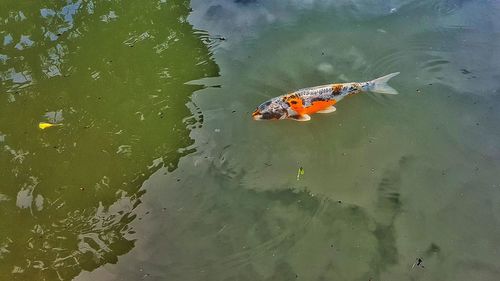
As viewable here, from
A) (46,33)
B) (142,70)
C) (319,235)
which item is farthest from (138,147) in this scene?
(46,33)

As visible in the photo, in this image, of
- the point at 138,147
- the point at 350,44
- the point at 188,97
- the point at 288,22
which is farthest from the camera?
the point at 288,22

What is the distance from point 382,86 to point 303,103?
972mm

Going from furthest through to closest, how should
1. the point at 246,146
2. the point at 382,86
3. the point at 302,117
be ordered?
the point at 382,86 < the point at 302,117 < the point at 246,146

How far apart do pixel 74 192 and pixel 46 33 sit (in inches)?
109

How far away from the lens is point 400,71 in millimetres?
5371

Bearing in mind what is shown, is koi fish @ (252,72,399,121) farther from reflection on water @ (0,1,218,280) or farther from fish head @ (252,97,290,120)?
reflection on water @ (0,1,218,280)

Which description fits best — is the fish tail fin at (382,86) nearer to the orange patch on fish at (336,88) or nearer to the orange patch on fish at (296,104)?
the orange patch on fish at (336,88)

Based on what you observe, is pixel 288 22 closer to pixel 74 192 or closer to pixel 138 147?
pixel 138 147

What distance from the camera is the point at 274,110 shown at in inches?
191

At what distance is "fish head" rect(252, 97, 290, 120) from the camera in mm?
4848

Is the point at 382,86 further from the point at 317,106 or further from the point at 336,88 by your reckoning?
the point at 317,106

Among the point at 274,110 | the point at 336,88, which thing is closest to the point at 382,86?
the point at 336,88

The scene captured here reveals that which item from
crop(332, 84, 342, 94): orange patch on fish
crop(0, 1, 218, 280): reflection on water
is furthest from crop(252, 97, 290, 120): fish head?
crop(0, 1, 218, 280): reflection on water

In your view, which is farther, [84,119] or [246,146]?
[84,119]
